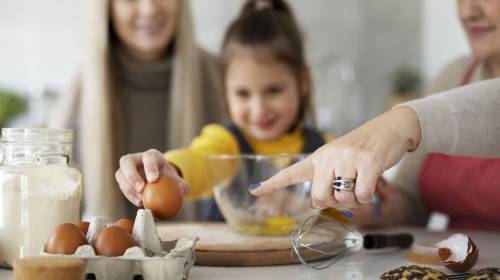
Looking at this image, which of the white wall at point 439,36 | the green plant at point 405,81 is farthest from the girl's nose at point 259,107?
the green plant at point 405,81

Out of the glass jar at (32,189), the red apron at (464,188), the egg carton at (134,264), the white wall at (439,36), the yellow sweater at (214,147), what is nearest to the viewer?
the egg carton at (134,264)

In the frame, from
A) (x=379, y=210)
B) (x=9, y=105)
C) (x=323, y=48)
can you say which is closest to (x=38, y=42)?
(x=9, y=105)

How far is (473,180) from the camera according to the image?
4.42ft

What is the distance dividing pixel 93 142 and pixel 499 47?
3.82ft

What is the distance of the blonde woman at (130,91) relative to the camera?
1701mm

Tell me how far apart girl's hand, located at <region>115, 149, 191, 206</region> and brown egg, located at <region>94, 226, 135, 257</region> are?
0.43 feet

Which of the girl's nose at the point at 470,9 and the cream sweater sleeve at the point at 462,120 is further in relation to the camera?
the girl's nose at the point at 470,9

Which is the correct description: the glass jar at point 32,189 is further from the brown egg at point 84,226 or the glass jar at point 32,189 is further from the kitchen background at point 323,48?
the kitchen background at point 323,48

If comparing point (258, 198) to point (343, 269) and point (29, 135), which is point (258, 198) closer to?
point (343, 269)

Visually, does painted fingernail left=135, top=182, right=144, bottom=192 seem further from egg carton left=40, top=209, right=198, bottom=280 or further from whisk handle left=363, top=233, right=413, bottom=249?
whisk handle left=363, top=233, right=413, bottom=249

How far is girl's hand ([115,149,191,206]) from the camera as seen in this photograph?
0.77 m

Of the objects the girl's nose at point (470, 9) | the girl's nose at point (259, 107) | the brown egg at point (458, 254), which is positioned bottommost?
the brown egg at point (458, 254)

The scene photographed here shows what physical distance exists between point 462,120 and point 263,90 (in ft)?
2.32

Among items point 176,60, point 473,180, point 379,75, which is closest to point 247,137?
point 176,60
